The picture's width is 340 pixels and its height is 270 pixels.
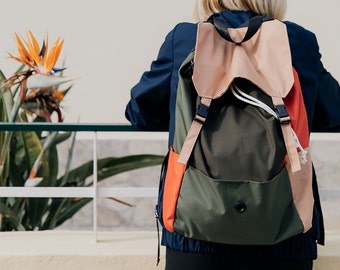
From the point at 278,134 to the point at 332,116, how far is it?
38 cm

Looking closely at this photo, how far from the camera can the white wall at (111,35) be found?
548 centimetres

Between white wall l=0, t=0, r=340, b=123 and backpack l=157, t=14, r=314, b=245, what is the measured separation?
3385mm

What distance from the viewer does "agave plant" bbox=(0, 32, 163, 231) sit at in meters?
3.75

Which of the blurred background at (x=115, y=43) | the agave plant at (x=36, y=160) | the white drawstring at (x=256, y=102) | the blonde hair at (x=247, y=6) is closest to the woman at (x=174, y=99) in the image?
the blonde hair at (x=247, y=6)

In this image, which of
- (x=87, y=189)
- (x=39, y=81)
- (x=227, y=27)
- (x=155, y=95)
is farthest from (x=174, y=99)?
A: (x=39, y=81)

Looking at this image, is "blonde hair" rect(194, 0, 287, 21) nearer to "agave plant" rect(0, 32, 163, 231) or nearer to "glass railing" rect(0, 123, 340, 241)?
"glass railing" rect(0, 123, 340, 241)

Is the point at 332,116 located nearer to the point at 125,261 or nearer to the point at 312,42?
the point at 312,42

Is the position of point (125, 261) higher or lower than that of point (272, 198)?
lower

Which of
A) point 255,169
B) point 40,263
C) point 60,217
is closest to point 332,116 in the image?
point 255,169

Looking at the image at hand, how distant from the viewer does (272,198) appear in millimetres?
2020

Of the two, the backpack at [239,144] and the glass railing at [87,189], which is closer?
the backpack at [239,144]

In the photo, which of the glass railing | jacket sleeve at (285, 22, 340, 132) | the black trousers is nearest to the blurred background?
the glass railing

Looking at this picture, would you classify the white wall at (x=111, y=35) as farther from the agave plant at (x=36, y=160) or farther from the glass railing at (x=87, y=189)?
the glass railing at (x=87, y=189)

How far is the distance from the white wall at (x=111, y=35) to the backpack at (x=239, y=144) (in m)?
3.39
